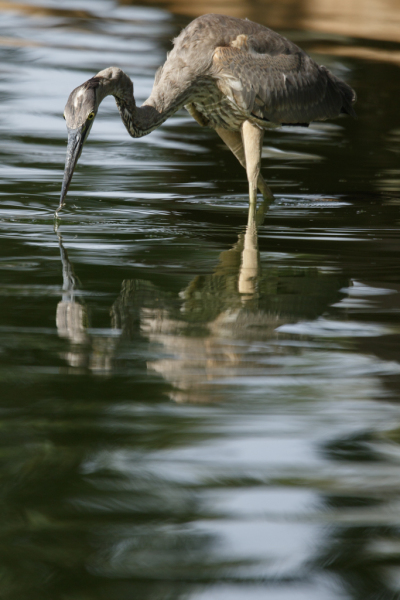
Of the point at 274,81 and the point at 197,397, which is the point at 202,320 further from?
the point at 274,81

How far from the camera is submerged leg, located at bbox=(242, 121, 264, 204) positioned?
718cm

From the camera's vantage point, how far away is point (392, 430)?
8.69 feet

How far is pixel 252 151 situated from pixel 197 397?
183 inches

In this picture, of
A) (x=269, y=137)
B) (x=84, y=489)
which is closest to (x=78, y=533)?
(x=84, y=489)

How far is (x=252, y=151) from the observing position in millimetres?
7254

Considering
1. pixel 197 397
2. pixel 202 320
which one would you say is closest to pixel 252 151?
pixel 202 320

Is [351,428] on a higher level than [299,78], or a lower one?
lower

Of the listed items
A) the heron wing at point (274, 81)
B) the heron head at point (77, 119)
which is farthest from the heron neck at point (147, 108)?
the heron head at point (77, 119)

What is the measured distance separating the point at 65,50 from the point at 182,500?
13744mm

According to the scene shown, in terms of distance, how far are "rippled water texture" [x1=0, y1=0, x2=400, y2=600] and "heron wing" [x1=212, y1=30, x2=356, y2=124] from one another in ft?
2.62

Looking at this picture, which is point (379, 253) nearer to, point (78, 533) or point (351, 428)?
point (351, 428)

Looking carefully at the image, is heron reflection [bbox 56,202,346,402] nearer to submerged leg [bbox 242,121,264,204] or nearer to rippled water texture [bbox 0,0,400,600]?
rippled water texture [bbox 0,0,400,600]

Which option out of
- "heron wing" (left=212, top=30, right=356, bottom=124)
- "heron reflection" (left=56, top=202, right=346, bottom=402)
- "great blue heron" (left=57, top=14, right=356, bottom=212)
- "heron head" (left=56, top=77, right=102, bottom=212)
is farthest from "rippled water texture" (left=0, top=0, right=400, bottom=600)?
"heron wing" (left=212, top=30, right=356, bottom=124)

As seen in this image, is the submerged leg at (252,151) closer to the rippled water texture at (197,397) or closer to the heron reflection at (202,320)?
the rippled water texture at (197,397)
